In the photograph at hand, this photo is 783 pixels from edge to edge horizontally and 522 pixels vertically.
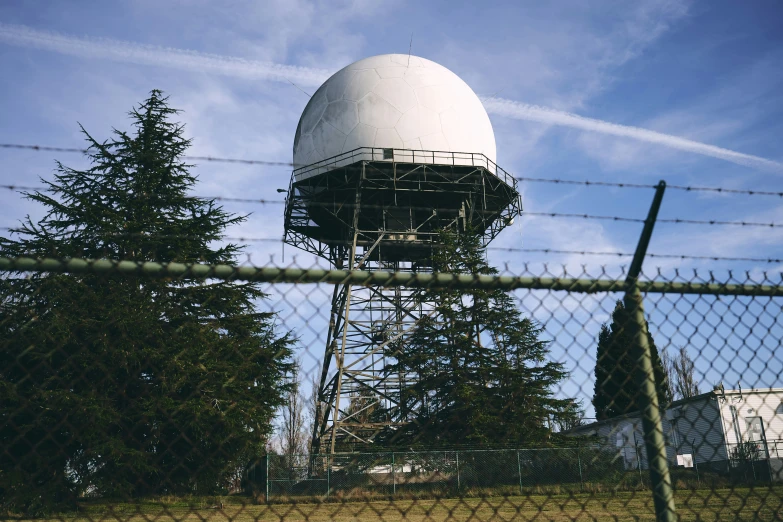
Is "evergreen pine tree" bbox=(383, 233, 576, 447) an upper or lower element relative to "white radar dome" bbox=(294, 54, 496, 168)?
lower

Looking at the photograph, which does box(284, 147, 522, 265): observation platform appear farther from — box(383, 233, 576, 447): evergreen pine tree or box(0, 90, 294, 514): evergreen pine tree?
box(0, 90, 294, 514): evergreen pine tree

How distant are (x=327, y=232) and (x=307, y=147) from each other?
3.89 metres

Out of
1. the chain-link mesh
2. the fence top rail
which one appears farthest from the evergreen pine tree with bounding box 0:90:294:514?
the fence top rail

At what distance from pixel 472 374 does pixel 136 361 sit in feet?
40.1

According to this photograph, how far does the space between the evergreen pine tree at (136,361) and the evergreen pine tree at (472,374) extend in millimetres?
5594

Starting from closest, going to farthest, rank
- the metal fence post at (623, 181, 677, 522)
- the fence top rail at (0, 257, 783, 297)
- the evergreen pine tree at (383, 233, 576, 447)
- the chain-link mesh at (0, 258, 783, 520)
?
the fence top rail at (0, 257, 783, 297) → the metal fence post at (623, 181, 677, 522) → the chain-link mesh at (0, 258, 783, 520) → the evergreen pine tree at (383, 233, 576, 447)

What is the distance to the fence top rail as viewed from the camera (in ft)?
9.18

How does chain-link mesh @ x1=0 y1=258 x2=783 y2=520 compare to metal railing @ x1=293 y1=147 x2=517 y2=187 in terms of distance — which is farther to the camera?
metal railing @ x1=293 y1=147 x2=517 y2=187

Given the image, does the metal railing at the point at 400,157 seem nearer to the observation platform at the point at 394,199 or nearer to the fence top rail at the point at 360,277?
the observation platform at the point at 394,199

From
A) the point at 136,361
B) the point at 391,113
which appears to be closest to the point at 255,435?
the point at 136,361

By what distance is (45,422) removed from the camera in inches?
571

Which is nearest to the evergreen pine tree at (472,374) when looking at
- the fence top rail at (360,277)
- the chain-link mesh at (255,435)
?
the chain-link mesh at (255,435)

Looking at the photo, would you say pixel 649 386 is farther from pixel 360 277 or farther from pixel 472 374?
pixel 472 374

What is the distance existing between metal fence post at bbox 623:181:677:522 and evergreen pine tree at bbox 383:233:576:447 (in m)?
17.9
